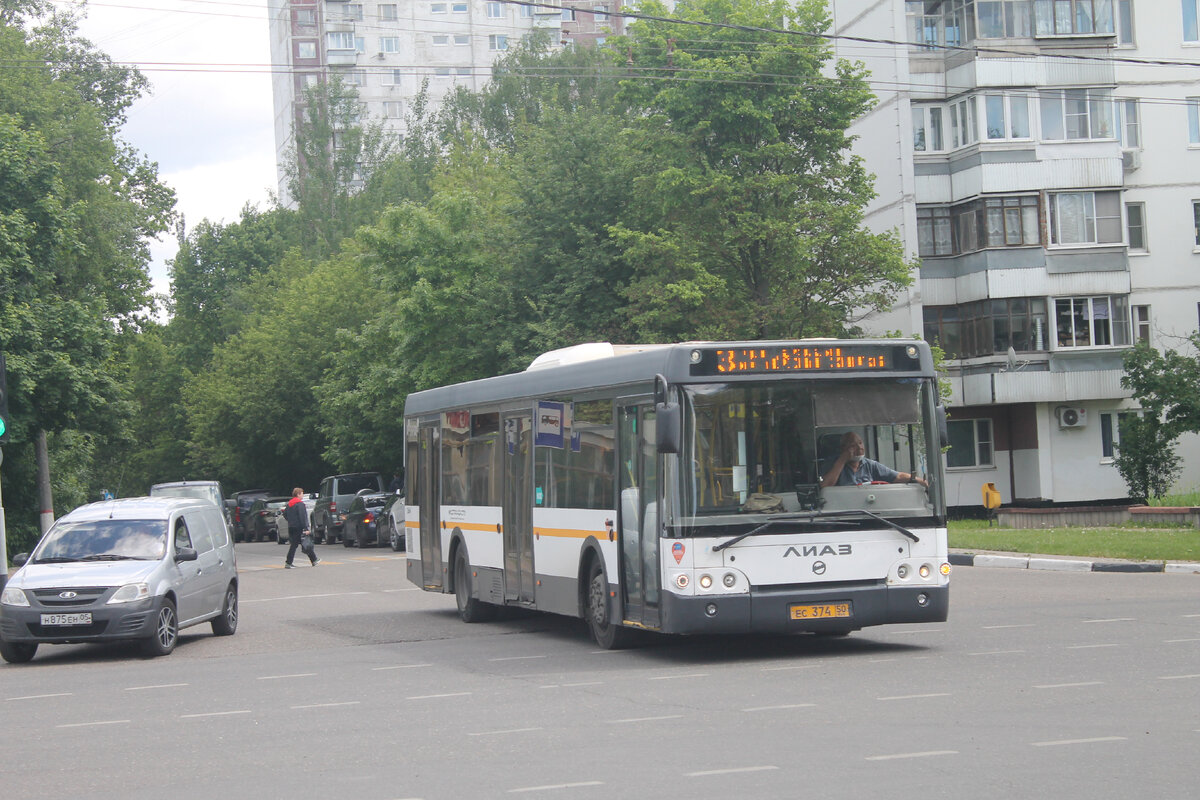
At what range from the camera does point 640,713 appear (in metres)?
10.4

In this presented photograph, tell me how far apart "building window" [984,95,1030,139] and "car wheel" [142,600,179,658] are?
34.6 metres

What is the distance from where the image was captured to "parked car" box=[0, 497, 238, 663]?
16.1 m

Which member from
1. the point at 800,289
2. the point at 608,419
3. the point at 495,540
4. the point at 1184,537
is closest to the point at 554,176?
the point at 800,289

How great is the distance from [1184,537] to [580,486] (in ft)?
48.2

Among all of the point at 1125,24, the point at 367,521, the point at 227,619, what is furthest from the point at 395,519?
the point at 1125,24

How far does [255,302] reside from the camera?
79.6 m

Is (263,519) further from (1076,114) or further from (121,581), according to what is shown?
(121,581)

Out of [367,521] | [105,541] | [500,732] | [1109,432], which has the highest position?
[1109,432]

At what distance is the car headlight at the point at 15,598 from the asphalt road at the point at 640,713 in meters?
0.74

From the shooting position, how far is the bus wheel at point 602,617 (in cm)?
1460

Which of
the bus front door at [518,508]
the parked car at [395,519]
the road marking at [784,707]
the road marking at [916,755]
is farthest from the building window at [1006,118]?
the road marking at [916,755]

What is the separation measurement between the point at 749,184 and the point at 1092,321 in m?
12.9

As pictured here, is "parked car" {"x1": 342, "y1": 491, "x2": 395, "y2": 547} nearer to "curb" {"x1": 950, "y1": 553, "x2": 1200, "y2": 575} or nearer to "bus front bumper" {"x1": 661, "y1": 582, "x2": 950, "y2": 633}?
"curb" {"x1": 950, "y1": 553, "x2": 1200, "y2": 575}

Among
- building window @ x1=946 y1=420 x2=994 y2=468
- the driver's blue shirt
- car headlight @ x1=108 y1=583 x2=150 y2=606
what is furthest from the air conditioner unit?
car headlight @ x1=108 y1=583 x2=150 y2=606
